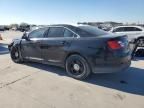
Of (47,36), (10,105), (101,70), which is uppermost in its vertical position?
(47,36)

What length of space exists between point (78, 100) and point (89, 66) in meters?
1.19

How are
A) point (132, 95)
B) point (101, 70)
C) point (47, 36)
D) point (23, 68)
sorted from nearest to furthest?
1. point (132, 95)
2. point (101, 70)
3. point (47, 36)
4. point (23, 68)

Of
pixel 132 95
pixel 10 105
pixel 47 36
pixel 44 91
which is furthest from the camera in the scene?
pixel 47 36

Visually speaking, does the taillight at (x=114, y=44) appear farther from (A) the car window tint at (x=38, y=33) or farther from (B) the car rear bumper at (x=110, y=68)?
(A) the car window tint at (x=38, y=33)

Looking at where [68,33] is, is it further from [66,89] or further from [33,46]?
[66,89]

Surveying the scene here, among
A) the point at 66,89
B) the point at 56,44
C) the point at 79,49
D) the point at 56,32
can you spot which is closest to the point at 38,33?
the point at 56,32

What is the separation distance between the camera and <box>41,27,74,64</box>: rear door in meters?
5.07

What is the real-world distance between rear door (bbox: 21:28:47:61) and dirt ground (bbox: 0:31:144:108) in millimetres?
517

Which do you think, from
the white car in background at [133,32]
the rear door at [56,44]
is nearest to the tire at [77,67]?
the rear door at [56,44]

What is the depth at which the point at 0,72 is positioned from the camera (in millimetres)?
5758

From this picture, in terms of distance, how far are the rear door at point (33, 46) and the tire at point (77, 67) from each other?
1.25 m

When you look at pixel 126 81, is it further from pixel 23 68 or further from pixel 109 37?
pixel 23 68

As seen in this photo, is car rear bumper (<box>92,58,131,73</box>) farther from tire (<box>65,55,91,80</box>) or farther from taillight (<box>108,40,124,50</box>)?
taillight (<box>108,40,124,50</box>)

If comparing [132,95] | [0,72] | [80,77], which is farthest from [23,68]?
[132,95]
